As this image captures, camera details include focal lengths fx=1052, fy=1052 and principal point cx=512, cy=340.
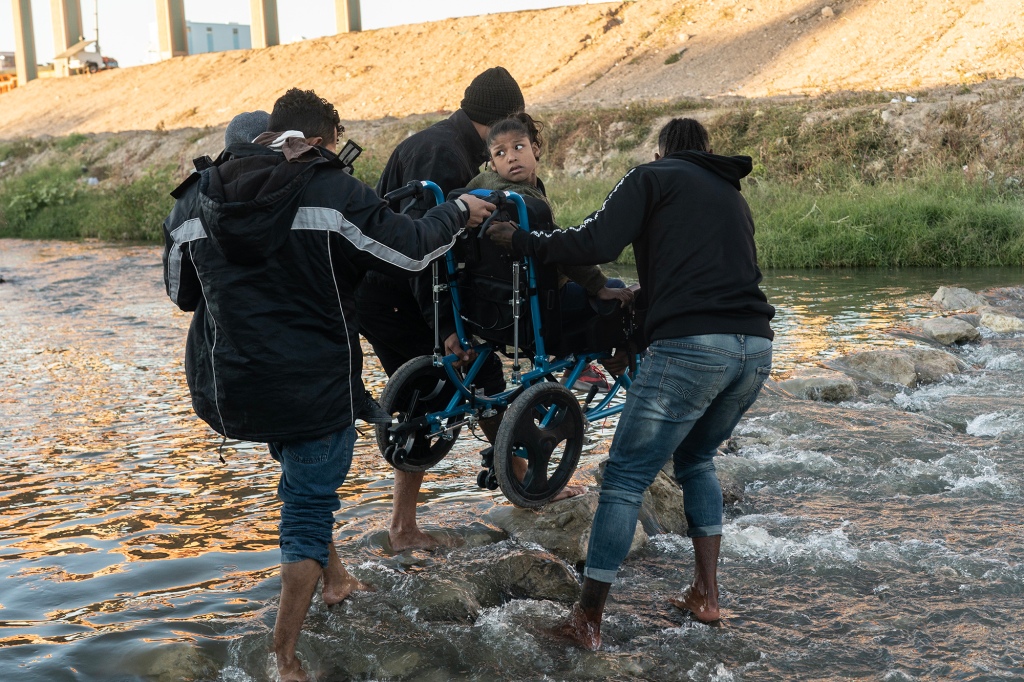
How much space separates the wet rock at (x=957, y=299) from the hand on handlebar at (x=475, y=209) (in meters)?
9.82

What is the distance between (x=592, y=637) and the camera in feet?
13.6

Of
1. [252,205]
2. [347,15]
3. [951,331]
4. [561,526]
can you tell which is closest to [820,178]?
[951,331]

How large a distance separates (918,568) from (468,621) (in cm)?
213

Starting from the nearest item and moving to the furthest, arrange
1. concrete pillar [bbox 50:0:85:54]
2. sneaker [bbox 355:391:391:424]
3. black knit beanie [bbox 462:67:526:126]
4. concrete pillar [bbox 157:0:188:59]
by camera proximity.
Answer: sneaker [bbox 355:391:391:424]
black knit beanie [bbox 462:67:526:126]
concrete pillar [bbox 157:0:188:59]
concrete pillar [bbox 50:0:85:54]

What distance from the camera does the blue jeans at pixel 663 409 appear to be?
3.93 metres

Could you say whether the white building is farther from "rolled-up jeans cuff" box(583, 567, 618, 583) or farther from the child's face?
"rolled-up jeans cuff" box(583, 567, 618, 583)

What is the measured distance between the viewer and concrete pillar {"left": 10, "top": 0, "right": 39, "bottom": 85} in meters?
66.6

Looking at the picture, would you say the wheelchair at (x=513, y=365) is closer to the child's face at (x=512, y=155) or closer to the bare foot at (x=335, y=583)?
the child's face at (x=512, y=155)

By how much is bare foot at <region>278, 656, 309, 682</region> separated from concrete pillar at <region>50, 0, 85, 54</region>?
2751 inches

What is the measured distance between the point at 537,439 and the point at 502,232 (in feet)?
2.99

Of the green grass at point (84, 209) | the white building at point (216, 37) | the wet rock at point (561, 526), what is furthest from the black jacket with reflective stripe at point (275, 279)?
the white building at point (216, 37)

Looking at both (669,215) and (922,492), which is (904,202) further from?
(669,215)

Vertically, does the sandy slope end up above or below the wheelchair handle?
above

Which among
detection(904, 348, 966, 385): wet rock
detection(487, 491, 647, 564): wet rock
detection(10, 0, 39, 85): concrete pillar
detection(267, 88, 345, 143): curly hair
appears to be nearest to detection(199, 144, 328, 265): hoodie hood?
detection(267, 88, 345, 143): curly hair
